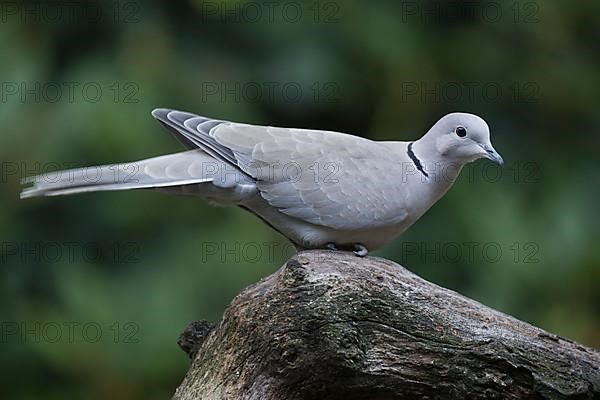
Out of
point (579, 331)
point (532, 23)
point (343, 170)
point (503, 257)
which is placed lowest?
point (579, 331)

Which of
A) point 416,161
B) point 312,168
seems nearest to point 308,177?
point 312,168

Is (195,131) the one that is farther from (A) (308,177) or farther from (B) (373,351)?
(B) (373,351)

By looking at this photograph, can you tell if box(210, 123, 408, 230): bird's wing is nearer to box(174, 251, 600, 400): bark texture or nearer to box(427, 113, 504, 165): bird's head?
box(427, 113, 504, 165): bird's head

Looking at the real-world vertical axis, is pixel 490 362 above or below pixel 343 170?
below

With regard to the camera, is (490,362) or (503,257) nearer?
(490,362)

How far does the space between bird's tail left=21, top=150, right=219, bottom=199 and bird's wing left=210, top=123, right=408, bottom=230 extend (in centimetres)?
12

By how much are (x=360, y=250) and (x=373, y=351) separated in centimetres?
46

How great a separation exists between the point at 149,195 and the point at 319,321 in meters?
1.84

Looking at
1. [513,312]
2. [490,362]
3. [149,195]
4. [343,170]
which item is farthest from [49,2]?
[490,362]

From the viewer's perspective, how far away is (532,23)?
4254 mm

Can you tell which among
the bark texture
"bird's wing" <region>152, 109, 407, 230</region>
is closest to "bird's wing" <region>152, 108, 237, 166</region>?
"bird's wing" <region>152, 109, 407, 230</region>

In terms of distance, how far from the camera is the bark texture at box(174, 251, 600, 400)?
90.8 inches

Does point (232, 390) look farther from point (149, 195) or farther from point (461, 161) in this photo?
point (149, 195)

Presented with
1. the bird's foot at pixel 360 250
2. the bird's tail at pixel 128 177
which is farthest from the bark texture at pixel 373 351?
the bird's tail at pixel 128 177
